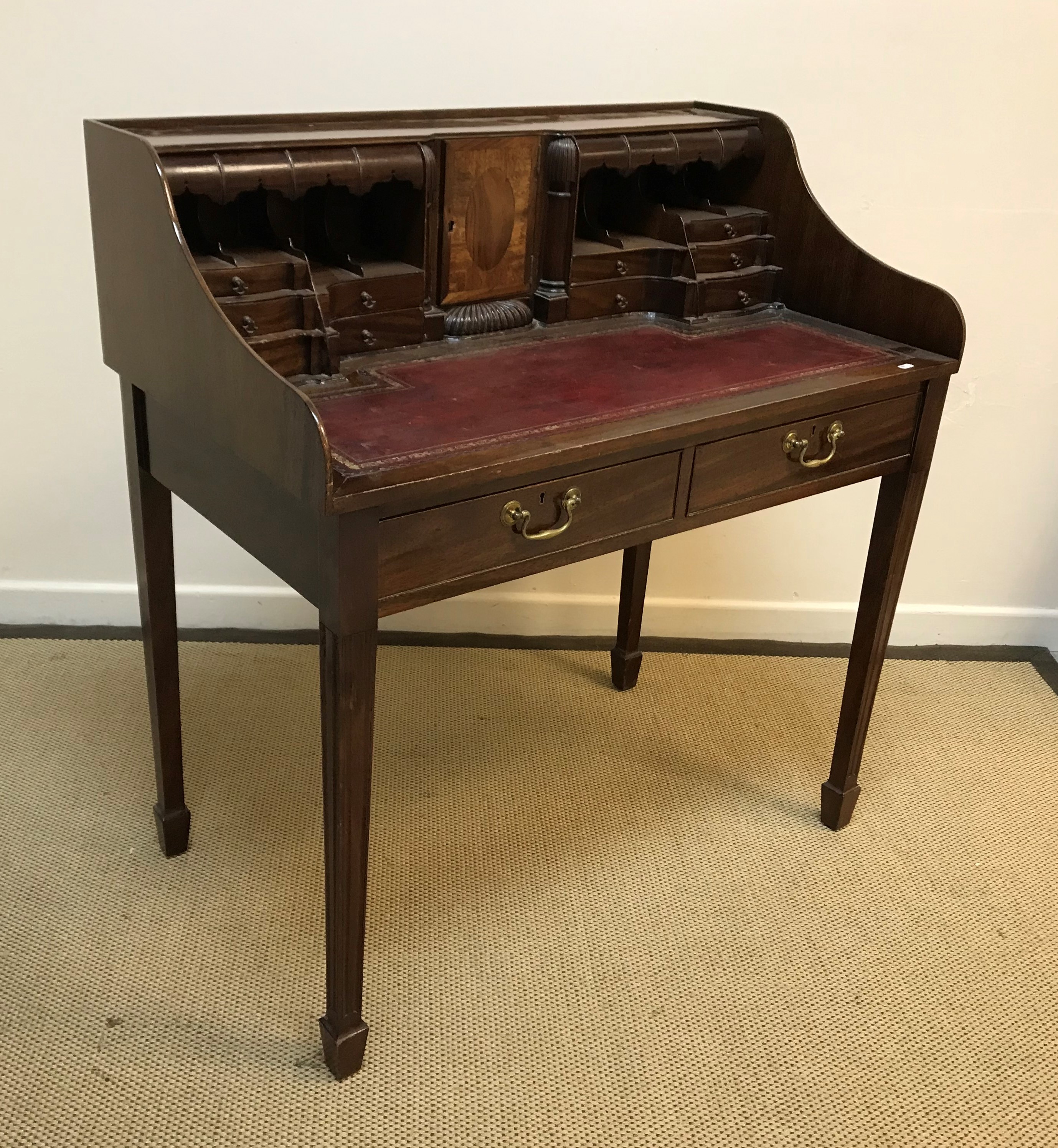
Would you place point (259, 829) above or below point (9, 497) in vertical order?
below

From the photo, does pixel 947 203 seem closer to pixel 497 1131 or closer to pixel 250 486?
pixel 250 486

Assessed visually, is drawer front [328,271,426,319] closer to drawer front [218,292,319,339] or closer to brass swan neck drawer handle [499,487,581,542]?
drawer front [218,292,319,339]

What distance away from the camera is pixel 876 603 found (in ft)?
6.46

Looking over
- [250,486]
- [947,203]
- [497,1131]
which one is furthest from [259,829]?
[947,203]

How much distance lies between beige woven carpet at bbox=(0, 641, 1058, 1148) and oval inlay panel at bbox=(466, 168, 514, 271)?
1.01 metres

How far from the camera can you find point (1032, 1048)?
1.73 m

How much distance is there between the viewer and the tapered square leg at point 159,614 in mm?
1645

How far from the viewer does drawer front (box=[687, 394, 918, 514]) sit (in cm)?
159

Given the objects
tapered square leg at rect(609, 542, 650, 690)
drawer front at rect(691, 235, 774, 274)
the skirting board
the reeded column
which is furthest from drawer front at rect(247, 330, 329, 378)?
the skirting board

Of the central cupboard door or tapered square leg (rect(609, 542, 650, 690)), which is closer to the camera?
the central cupboard door

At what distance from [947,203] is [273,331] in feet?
5.11

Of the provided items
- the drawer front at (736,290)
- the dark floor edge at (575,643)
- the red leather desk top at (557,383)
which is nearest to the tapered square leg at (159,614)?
the red leather desk top at (557,383)

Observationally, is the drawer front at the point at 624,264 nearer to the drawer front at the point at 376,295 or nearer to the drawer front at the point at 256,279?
the drawer front at the point at 376,295

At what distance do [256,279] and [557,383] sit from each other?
410 millimetres
